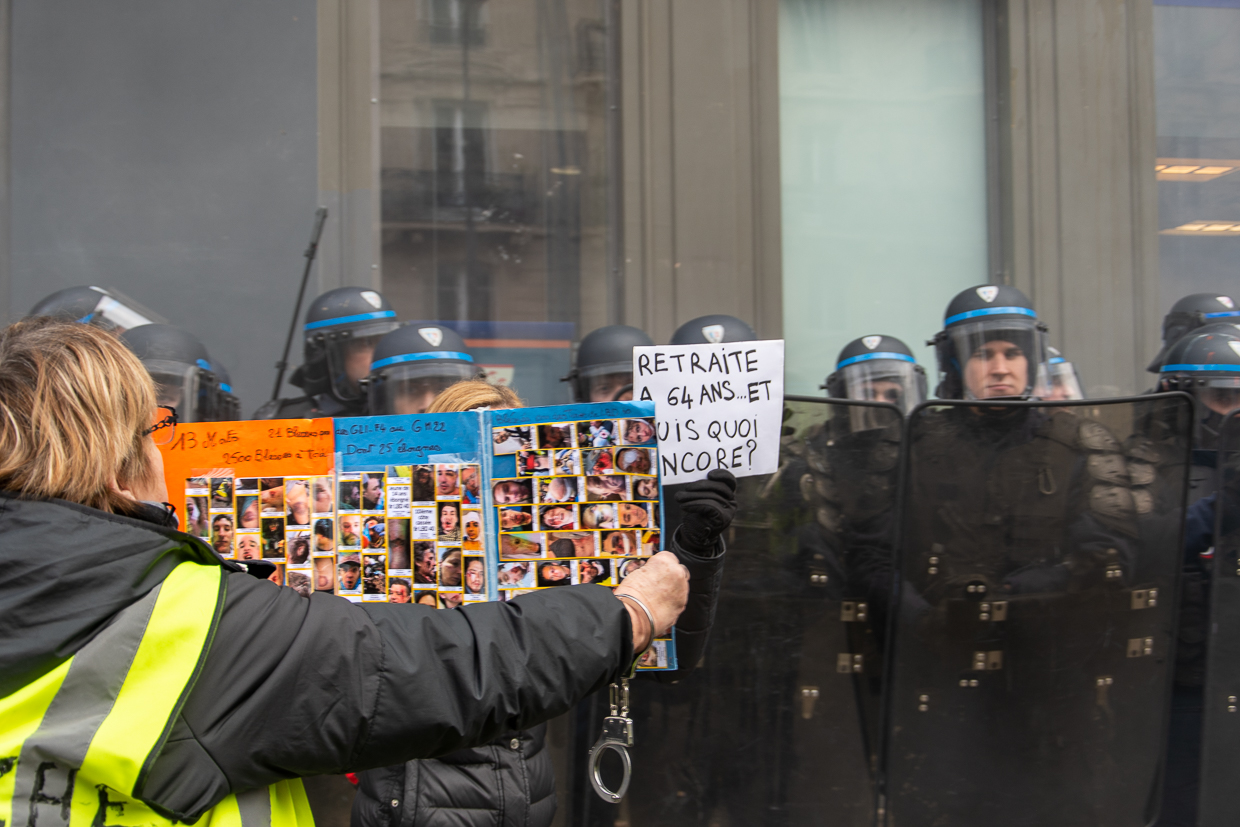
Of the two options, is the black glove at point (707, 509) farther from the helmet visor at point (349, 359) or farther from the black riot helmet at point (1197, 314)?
the black riot helmet at point (1197, 314)

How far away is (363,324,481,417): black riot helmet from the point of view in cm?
A: 407

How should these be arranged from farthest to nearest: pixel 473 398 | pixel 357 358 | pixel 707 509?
pixel 357 358, pixel 473 398, pixel 707 509

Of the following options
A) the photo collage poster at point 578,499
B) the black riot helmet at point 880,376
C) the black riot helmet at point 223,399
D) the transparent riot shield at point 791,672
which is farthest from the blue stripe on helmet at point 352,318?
the photo collage poster at point 578,499

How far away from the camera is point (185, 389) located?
403 centimetres

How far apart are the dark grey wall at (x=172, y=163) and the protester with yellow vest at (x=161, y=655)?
16.1 feet

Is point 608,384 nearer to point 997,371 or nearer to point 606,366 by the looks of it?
point 606,366

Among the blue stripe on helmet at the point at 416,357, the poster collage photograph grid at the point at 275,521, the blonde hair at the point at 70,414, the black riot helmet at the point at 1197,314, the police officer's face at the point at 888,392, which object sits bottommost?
the poster collage photograph grid at the point at 275,521

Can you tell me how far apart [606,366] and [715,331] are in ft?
1.88

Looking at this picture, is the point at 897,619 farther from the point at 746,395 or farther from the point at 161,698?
the point at 161,698

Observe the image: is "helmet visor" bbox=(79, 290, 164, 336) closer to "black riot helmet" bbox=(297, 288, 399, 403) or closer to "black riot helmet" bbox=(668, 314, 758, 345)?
"black riot helmet" bbox=(297, 288, 399, 403)

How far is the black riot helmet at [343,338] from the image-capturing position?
5027 mm

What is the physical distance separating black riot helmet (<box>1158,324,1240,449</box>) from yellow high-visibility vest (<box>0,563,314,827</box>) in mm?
3801

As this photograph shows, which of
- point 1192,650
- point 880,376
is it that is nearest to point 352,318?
point 880,376

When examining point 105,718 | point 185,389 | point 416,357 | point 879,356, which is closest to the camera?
point 105,718
